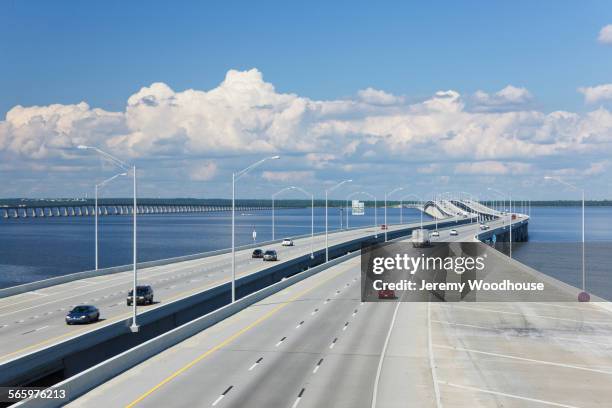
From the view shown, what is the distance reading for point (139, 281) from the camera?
208 ft

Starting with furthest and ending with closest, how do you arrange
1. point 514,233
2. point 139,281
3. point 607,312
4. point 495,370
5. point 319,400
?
point 514,233 < point 139,281 < point 607,312 < point 495,370 < point 319,400

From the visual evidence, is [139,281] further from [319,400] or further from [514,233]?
[514,233]

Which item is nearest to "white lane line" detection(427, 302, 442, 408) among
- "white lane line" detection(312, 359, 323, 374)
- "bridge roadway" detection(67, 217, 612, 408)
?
"bridge roadway" detection(67, 217, 612, 408)

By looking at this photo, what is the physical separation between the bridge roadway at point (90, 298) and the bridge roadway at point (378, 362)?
637 centimetres

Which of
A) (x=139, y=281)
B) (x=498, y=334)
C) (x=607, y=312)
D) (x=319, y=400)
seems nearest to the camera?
(x=319, y=400)

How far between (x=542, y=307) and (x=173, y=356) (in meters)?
30.1

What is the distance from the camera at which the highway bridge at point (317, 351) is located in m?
26.2

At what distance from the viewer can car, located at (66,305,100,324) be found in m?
39.6

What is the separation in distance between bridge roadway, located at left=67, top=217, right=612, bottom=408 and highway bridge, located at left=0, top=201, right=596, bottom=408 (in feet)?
0.24

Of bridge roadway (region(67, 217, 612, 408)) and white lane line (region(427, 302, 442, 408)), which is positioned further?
bridge roadway (region(67, 217, 612, 408))

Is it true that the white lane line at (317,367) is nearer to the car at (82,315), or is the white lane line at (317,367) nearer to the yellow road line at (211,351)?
the yellow road line at (211,351)

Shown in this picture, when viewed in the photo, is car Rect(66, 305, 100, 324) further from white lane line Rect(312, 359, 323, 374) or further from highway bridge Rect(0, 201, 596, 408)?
white lane line Rect(312, 359, 323, 374)

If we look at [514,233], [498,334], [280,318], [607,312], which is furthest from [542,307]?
[514,233]

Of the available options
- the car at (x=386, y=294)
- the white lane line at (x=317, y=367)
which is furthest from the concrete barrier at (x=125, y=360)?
the car at (x=386, y=294)
